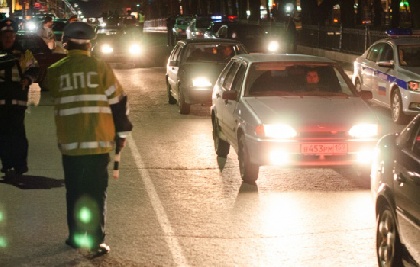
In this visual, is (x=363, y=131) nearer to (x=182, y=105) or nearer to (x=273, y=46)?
(x=182, y=105)

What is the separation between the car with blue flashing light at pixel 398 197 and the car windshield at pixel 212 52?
12.4 metres

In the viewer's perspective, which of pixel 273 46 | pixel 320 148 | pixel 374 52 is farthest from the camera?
pixel 273 46

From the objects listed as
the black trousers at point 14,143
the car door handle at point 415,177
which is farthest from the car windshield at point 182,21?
the car door handle at point 415,177

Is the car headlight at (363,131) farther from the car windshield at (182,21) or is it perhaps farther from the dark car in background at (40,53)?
the car windshield at (182,21)

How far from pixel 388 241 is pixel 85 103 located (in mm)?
→ 2435

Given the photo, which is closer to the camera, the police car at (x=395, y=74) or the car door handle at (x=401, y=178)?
the car door handle at (x=401, y=178)

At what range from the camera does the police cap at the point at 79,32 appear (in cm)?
735

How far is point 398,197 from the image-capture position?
20.8 feet

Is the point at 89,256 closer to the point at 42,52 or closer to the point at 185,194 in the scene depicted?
the point at 185,194

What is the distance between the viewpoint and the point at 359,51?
117ft

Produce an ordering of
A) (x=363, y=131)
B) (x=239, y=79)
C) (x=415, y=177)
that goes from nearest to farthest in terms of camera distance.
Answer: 1. (x=415, y=177)
2. (x=363, y=131)
3. (x=239, y=79)

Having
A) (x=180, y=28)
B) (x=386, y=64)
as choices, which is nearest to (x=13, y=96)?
(x=386, y=64)

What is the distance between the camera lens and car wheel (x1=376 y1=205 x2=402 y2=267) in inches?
249

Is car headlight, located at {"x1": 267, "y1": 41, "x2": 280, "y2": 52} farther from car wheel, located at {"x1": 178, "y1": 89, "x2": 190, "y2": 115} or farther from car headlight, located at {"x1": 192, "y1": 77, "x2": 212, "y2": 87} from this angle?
car headlight, located at {"x1": 192, "y1": 77, "x2": 212, "y2": 87}
